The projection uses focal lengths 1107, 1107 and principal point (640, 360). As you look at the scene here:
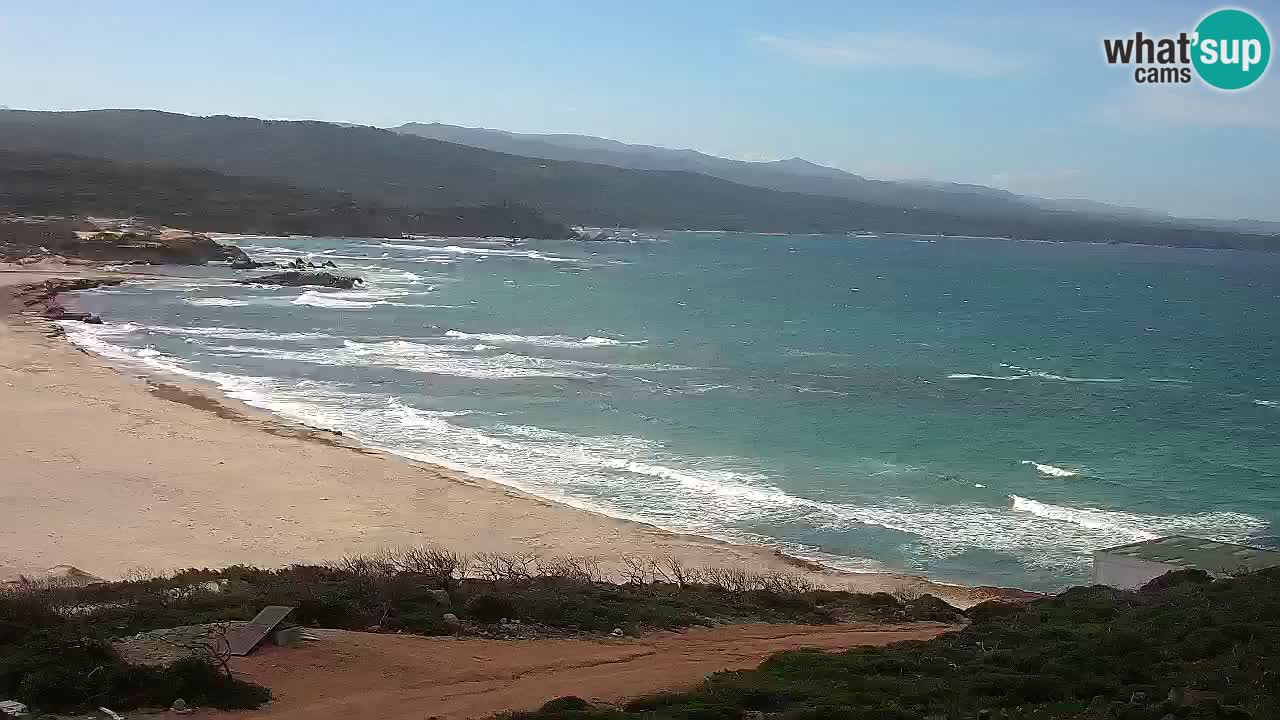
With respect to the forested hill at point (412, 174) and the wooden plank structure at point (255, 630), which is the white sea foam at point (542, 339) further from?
the forested hill at point (412, 174)

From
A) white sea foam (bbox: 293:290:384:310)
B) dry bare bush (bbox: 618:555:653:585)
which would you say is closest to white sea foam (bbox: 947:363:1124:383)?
dry bare bush (bbox: 618:555:653:585)

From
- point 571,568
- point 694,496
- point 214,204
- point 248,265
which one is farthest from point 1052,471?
point 214,204

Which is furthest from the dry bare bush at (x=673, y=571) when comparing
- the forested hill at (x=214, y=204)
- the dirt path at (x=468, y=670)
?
the forested hill at (x=214, y=204)

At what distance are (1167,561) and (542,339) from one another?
35.1 metres

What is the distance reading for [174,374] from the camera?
3588cm

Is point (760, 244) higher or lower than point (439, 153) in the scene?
lower

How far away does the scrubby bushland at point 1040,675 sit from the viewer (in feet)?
28.5

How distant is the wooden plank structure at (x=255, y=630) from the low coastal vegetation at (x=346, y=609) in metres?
0.39

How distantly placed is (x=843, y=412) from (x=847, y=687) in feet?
84.0

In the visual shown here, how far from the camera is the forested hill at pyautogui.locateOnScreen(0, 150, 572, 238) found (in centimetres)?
10581

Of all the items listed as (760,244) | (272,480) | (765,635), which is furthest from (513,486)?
(760,244)

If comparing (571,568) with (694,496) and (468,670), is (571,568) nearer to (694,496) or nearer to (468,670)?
(468,670)

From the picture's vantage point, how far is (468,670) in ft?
35.7

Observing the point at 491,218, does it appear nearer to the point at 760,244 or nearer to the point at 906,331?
the point at 760,244
